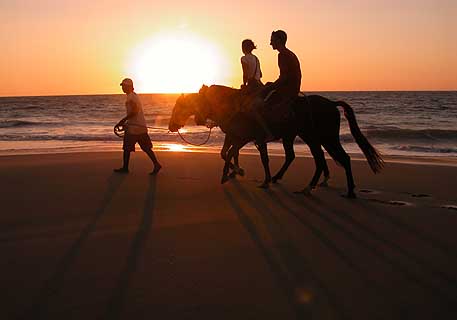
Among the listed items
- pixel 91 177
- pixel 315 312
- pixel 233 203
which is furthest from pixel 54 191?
pixel 315 312

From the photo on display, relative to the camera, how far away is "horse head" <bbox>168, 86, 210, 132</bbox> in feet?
30.2

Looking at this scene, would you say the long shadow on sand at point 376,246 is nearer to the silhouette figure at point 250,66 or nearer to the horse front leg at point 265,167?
the horse front leg at point 265,167

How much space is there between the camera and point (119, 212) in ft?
21.9

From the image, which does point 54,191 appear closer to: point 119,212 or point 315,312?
point 119,212

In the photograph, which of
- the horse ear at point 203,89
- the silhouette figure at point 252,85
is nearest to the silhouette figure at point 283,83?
the silhouette figure at point 252,85

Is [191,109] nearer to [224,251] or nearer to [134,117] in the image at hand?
[134,117]

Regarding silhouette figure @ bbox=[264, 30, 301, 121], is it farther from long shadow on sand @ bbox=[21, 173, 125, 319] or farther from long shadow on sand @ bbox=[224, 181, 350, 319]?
long shadow on sand @ bbox=[21, 173, 125, 319]

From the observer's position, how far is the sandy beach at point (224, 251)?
380 centimetres

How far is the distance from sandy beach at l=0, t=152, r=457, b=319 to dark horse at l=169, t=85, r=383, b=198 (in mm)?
563

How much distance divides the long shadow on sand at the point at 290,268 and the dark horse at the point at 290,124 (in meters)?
1.97

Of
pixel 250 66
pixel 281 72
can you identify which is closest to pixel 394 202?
pixel 281 72

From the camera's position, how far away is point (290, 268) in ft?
15.0

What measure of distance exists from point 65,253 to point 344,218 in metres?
3.48

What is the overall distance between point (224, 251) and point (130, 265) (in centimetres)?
97
